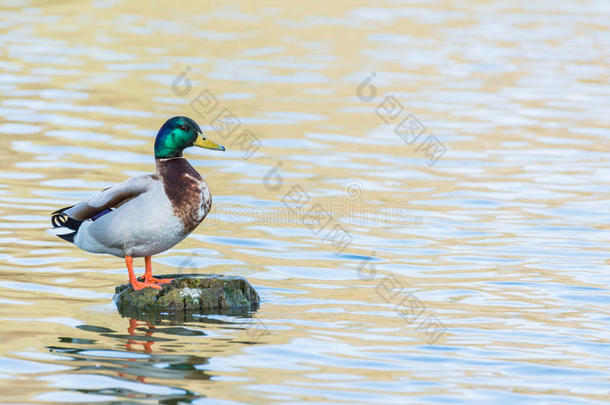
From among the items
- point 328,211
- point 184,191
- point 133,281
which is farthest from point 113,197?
point 328,211

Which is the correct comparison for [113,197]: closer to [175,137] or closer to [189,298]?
[175,137]

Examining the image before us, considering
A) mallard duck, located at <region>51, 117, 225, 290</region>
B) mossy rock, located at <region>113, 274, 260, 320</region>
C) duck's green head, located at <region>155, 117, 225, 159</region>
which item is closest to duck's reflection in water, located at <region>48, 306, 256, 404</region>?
mossy rock, located at <region>113, 274, 260, 320</region>

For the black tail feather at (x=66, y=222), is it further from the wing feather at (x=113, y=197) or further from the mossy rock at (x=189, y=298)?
the mossy rock at (x=189, y=298)

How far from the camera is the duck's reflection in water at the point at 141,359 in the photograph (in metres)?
6.69

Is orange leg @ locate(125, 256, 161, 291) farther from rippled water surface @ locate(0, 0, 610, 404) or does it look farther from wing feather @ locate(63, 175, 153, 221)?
wing feather @ locate(63, 175, 153, 221)

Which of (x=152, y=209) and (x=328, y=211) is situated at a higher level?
(x=152, y=209)

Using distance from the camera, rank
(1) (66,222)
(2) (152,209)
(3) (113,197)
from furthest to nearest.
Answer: (1) (66,222)
(3) (113,197)
(2) (152,209)

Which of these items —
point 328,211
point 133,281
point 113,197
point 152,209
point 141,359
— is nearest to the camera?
point 141,359

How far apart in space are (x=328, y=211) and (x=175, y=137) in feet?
13.3

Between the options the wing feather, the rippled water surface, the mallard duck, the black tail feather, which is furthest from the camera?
the black tail feather

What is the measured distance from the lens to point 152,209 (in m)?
8.15

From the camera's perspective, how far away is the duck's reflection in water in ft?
21.9

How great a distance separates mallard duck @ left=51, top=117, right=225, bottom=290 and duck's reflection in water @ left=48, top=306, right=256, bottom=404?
1.87 ft

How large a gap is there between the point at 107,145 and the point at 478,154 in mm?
4985
